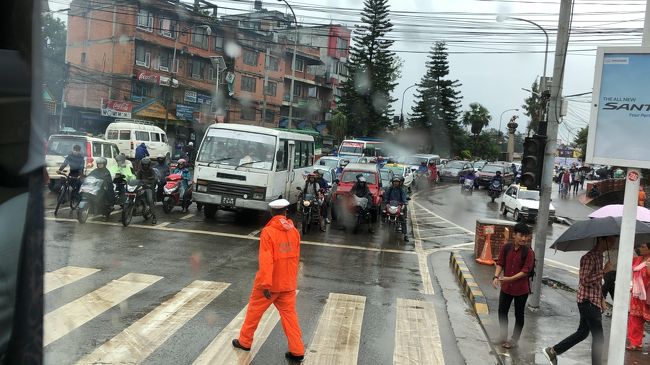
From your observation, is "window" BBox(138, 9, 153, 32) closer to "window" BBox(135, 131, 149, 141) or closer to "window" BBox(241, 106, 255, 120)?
"window" BBox(135, 131, 149, 141)

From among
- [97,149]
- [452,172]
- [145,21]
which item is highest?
[145,21]

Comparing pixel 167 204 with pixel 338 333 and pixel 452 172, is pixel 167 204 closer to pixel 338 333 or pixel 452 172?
pixel 338 333

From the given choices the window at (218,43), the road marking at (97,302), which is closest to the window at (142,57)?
the window at (218,43)

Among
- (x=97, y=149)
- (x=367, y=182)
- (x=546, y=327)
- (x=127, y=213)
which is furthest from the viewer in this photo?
(x=367, y=182)

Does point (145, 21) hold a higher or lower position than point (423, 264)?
higher

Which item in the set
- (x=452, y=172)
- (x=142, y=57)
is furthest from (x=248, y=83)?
(x=452, y=172)

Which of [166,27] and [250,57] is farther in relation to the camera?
[250,57]

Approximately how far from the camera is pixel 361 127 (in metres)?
55.9

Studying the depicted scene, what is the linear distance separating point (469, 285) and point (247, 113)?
137 feet

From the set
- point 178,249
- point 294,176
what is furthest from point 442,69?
point 178,249

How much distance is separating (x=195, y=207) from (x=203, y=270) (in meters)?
8.17

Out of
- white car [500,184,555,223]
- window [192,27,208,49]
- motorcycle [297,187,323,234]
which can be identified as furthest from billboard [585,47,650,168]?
window [192,27,208,49]

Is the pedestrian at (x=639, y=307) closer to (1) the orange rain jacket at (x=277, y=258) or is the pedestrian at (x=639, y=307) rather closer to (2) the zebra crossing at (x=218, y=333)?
(2) the zebra crossing at (x=218, y=333)

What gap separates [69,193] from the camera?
12.7 meters
